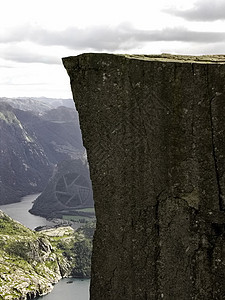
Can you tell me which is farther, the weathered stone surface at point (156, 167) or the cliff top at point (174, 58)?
the cliff top at point (174, 58)

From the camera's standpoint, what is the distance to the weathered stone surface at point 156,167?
10648 mm

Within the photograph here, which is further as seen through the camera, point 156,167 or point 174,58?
point 174,58

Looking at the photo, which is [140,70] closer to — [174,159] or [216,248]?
[174,159]

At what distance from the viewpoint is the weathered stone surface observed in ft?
34.9

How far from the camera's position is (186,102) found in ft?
34.9

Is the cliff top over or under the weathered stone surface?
over

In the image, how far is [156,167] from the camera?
1098cm

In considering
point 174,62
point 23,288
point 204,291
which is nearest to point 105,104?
point 174,62

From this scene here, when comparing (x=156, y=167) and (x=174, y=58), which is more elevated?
(x=174, y=58)

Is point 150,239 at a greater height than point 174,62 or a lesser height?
lesser

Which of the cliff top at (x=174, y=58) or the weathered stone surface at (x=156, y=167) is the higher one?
the cliff top at (x=174, y=58)

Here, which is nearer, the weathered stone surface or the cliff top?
the weathered stone surface

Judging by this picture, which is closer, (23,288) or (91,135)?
(91,135)

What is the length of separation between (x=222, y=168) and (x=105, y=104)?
293 centimetres
